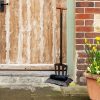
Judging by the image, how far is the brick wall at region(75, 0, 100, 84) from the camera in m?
6.77

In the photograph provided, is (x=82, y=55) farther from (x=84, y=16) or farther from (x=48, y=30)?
(x=48, y=30)

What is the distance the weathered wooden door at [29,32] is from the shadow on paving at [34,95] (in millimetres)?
940

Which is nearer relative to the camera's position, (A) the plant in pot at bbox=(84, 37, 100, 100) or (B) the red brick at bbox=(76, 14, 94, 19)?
(A) the plant in pot at bbox=(84, 37, 100, 100)

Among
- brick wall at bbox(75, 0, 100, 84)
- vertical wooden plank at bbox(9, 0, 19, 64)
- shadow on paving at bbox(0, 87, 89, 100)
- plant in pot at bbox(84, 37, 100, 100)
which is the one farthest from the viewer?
vertical wooden plank at bbox(9, 0, 19, 64)

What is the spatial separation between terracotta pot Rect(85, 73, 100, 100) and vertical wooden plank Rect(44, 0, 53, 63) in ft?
5.40

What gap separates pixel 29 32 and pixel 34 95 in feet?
4.52

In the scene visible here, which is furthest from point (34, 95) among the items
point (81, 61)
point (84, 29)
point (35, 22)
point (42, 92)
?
point (35, 22)

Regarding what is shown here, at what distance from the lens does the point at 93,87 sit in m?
5.85

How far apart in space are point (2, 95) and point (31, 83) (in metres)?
0.74

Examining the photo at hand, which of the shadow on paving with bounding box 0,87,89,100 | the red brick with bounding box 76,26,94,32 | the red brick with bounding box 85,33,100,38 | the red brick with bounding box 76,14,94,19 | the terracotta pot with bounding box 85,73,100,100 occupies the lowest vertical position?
the shadow on paving with bounding box 0,87,89,100

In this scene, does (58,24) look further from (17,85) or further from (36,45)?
(17,85)

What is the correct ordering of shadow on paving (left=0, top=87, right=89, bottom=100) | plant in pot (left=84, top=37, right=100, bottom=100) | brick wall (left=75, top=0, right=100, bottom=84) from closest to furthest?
1. plant in pot (left=84, top=37, right=100, bottom=100)
2. shadow on paving (left=0, top=87, right=89, bottom=100)
3. brick wall (left=75, top=0, right=100, bottom=84)

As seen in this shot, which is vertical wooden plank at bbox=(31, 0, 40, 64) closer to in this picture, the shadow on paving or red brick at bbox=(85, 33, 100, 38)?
red brick at bbox=(85, 33, 100, 38)

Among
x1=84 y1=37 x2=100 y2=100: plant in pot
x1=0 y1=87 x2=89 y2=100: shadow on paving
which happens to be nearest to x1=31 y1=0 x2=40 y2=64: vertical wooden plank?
x1=0 y1=87 x2=89 y2=100: shadow on paving
